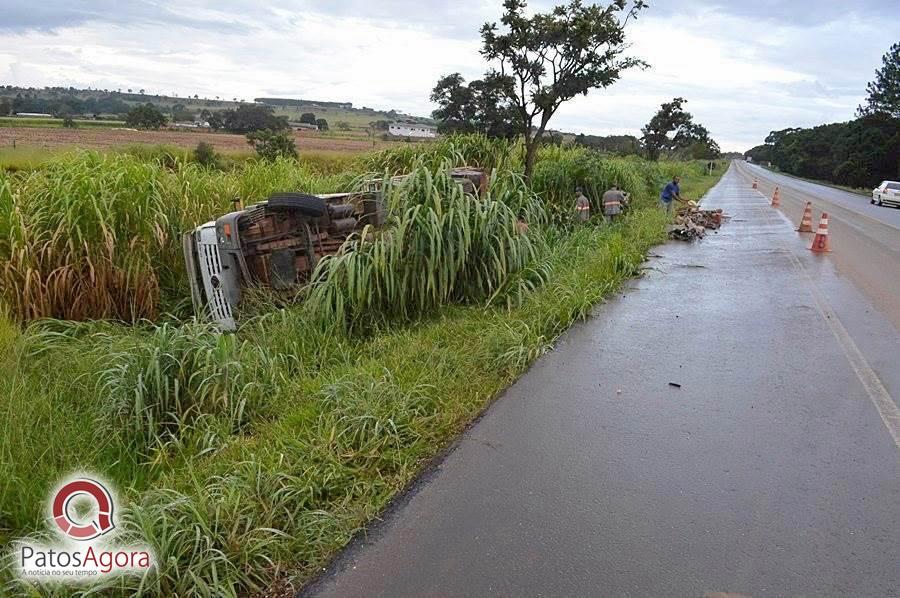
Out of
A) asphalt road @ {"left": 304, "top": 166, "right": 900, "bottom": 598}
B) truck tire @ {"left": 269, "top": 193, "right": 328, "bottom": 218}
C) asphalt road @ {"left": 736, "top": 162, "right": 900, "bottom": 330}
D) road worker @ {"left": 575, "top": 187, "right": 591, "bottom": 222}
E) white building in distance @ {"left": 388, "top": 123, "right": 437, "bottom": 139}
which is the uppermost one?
white building in distance @ {"left": 388, "top": 123, "right": 437, "bottom": 139}

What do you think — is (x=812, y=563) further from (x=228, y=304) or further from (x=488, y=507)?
(x=228, y=304)

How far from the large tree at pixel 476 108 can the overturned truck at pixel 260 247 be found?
27.7 feet

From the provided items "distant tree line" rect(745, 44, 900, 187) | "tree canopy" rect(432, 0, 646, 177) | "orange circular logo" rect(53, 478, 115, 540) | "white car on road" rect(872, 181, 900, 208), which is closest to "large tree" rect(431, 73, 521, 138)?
"tree canopy" rect(432, 0, 646, 177)

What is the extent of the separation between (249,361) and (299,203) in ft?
8.20

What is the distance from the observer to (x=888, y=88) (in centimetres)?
4941

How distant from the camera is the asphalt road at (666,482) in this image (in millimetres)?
2703

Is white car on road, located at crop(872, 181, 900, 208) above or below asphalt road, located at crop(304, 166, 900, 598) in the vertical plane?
above

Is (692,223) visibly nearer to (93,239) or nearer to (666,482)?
(666,482)

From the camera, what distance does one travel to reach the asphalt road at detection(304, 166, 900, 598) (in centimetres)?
270

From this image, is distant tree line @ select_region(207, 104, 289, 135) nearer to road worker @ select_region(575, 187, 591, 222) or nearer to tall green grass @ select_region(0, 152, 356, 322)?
road worker @ select_region(575, 187, 591, 222)

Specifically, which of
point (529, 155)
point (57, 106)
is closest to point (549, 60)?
point (529, 155)

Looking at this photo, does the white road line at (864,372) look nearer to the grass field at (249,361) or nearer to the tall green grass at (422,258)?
the grass field at (249,361)

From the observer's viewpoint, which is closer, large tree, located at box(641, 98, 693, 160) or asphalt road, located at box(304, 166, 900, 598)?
asphalt road, located at box(304, 166, 900, 598)

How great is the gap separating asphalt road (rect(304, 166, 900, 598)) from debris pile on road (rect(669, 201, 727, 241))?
736 cm
